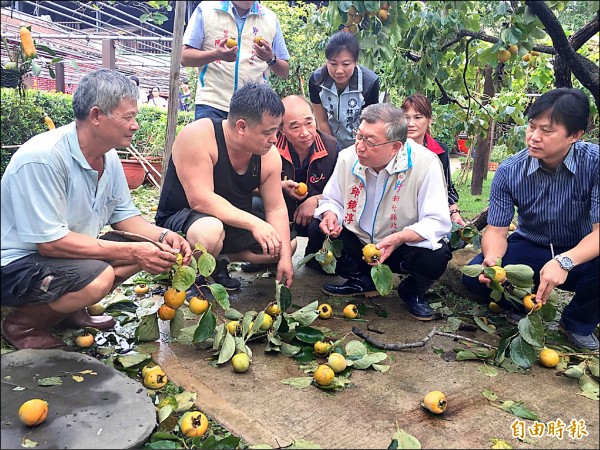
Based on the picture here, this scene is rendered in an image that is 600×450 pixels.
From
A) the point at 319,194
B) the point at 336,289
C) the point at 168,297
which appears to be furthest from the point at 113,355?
the point at 319,194

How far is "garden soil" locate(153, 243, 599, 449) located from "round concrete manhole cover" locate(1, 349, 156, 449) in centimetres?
26

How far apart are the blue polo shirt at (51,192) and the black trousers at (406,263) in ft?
4.42

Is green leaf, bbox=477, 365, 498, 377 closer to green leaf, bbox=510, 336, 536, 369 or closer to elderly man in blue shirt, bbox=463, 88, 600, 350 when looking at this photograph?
green leaf, bbox=510, 336, 536, 369

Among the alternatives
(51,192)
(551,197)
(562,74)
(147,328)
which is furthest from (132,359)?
(562,74)

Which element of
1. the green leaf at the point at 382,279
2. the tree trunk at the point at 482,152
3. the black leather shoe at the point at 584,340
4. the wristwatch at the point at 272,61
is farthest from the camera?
the tree trunk at the point at 482,152

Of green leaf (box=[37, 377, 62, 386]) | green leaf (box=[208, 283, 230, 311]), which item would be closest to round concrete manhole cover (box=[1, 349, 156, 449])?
green leaf (box=[37, 377, 62, 386])

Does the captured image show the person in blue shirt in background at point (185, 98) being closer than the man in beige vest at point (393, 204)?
No

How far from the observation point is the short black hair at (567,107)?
2.35 m

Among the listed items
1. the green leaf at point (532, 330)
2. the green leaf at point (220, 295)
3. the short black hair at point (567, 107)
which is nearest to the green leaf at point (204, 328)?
the green leaf at point (220, 295)

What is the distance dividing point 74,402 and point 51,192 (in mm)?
746

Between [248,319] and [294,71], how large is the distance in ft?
20.7

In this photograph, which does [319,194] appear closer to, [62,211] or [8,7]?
[62,211]

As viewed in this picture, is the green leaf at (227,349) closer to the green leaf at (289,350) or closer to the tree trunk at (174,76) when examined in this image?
the green leaf at (289,350)

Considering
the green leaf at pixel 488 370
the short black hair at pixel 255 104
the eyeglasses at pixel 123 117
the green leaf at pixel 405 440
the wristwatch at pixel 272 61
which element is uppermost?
the wristwatch at pixel 272 61
